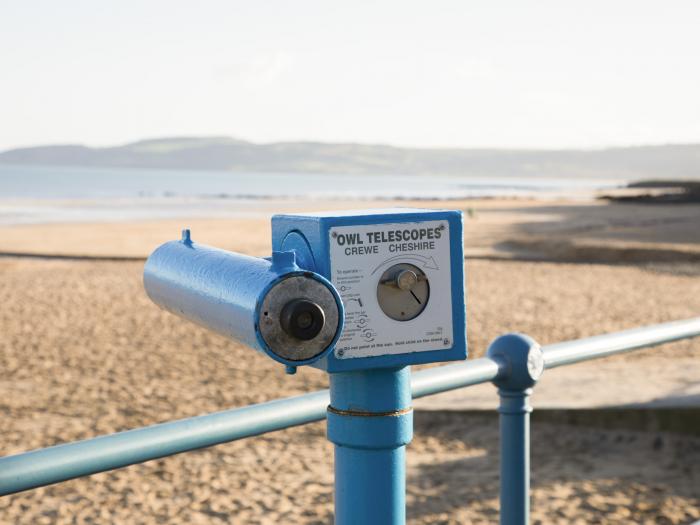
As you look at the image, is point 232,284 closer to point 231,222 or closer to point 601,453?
point 601,453

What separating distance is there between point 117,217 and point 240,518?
34.9 meters

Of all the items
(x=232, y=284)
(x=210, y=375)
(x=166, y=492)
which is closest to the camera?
(x=232, y=284)

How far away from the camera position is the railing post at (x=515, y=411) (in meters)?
1.92

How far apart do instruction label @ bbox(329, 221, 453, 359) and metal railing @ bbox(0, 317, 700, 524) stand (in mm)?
353

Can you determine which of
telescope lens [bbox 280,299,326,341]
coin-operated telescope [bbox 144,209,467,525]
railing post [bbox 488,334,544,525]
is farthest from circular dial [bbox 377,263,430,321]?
railing post [bbox 488,334,544,525]

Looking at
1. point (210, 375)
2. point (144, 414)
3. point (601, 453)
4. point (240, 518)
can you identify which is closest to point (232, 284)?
point (240, 518)

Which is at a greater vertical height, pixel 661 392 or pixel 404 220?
pixel 404 220

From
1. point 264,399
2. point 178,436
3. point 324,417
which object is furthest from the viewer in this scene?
point 264,399

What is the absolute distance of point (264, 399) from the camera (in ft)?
23.2

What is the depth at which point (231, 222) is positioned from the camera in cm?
3391

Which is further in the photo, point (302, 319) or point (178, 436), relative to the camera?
point (178, 436)

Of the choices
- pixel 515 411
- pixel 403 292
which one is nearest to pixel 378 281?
pixel 403 292

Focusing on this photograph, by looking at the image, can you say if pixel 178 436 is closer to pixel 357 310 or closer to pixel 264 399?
pixel 357 310

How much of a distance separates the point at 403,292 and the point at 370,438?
21cm
